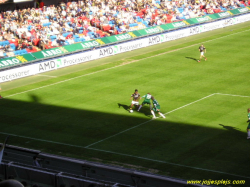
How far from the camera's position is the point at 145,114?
92.6 feet

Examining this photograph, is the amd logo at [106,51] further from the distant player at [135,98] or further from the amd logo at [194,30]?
the distant player at [135,98]

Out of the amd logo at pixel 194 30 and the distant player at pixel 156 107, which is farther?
the amd logo at pixel 194 30

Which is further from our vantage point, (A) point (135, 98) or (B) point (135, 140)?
(A) point (135, 98)

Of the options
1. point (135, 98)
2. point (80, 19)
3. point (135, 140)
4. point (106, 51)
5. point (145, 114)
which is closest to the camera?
point (135, 140)

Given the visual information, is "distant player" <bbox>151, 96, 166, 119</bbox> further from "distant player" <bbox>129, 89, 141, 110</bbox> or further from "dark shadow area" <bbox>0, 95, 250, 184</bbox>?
"distant player" <bbox>129, 89, 141, 110</bbox>

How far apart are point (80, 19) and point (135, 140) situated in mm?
39808

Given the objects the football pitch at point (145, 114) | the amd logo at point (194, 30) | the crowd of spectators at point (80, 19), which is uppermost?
the crowd of spectators at point (80, 19)

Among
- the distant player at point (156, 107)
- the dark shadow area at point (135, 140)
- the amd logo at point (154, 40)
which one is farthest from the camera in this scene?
the amd logo at point (154, 40)

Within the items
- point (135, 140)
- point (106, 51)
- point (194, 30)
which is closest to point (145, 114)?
point (135, 140)

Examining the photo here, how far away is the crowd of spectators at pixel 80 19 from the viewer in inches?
1943

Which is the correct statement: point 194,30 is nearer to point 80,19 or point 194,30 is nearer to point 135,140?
point 80,19

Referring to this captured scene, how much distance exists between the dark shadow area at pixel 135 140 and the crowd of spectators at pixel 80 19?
19031mm

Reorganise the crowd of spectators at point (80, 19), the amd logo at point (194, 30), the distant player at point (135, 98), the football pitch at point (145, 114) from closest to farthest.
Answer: the football pitch at point (145, 114) < the distant player at point (135, 98) < the crowd of spectators at point (80, 19) < the amd logo at point (194, 30)

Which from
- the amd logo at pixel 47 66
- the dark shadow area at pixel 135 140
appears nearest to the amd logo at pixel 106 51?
the amd logo at pixel 47 66
